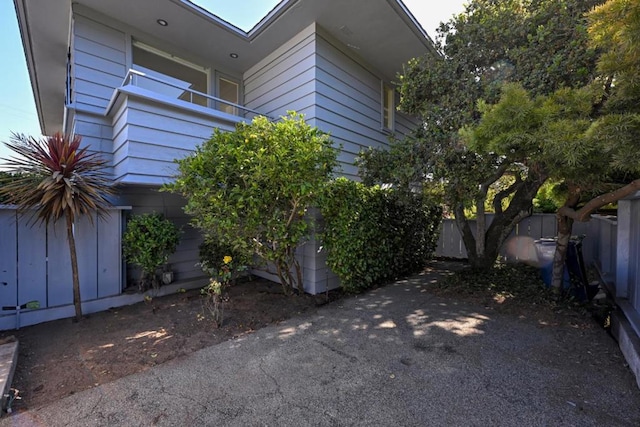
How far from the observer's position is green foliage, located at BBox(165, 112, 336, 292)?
377cm

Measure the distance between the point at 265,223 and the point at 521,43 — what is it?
454 centimetres

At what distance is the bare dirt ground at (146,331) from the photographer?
8.68 feet

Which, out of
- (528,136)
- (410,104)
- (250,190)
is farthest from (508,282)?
(250,190)

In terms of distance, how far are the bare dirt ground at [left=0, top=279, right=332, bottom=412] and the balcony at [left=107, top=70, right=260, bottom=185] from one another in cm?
207

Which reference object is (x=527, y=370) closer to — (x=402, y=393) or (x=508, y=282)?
(x=402, y=393)

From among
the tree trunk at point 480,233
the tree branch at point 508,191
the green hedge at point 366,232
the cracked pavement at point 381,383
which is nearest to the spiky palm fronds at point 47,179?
the cracked pavement at point 381,383

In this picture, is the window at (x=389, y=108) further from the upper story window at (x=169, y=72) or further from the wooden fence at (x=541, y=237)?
the upper story window at (x=169, y=72)

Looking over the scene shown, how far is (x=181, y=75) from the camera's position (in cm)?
671

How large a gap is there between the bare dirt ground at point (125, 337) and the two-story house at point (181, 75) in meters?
0.64

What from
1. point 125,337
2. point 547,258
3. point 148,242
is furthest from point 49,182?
point 547,258

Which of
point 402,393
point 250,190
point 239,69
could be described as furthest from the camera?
point 239,69

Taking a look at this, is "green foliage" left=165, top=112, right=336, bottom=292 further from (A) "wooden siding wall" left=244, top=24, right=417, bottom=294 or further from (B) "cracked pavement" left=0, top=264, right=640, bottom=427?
(B) "cracked pavement" left=0, top=264, right=640, bottom=427

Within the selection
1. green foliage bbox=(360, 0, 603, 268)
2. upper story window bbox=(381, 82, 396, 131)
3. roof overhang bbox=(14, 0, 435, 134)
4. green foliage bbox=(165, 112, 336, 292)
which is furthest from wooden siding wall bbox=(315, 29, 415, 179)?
green foliage bbox=(165, 112, 336, 292)

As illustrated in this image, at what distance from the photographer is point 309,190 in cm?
385
